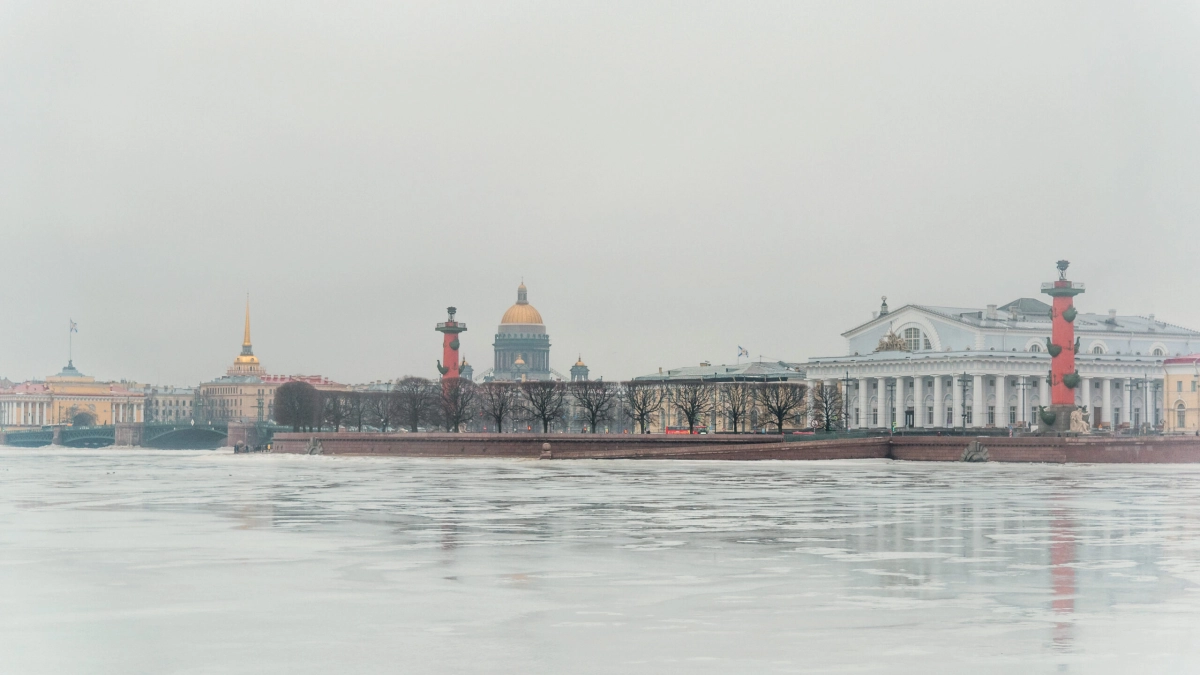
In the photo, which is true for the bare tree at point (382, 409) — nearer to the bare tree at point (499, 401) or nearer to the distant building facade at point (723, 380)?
the bare tree at point (499, 401)

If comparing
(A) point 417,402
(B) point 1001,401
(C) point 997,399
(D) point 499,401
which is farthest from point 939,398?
(A) point 417,402

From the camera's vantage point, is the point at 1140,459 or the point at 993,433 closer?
the point at 1140,459

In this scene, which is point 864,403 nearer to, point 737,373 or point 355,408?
point 737,373

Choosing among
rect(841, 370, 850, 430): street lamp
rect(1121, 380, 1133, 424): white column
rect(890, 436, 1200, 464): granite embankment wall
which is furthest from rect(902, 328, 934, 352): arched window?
rect(890, 436, 1200, 464): granite embankment wall

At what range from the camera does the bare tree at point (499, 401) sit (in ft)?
351

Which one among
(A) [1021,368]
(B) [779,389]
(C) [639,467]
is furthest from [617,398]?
(C) [639,467]

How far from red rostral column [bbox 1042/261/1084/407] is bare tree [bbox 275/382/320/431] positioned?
67.6 m

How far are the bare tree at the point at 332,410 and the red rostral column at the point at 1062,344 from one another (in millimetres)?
64822

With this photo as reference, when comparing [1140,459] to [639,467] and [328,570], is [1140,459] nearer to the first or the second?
[639,467]

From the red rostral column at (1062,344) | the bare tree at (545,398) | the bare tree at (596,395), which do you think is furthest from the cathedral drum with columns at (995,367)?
the red rostral column at (1062,344)

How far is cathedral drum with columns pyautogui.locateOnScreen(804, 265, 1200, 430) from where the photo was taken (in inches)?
4038

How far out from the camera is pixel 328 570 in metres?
20.0

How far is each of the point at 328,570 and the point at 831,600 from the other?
6657mm

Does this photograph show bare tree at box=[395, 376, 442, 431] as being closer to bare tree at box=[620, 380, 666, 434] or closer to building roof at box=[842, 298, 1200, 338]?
bare tree at box=[620, 380, 666, 434]
